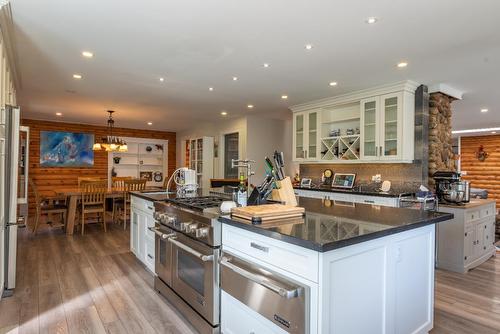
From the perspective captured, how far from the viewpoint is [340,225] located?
1.72m

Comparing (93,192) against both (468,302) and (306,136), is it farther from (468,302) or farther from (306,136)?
(468,302)

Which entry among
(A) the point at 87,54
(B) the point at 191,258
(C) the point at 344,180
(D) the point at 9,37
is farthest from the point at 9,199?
(C) the point at 344,180

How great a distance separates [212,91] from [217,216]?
10.5 ft

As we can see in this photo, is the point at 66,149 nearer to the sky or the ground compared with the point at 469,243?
nearer to the sky

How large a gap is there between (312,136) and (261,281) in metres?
4.27

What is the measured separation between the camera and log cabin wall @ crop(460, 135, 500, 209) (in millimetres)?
9234

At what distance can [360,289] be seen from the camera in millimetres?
1573

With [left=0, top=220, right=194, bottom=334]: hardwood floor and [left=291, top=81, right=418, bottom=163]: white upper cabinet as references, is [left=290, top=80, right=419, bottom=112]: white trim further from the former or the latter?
[left=0, top=220, right=194, bottom=334]: hardwood floor

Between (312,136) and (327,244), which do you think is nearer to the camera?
(327,244)

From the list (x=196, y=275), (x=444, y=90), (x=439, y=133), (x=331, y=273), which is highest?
(x=444, y=90)

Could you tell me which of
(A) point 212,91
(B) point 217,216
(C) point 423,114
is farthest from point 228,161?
(B) point 217,216

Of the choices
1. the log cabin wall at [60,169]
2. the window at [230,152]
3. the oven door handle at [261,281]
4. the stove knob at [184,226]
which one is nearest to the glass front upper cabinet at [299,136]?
the window at [230,152]

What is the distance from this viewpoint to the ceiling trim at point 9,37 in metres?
2.36

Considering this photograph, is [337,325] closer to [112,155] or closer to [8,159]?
[8,159]
